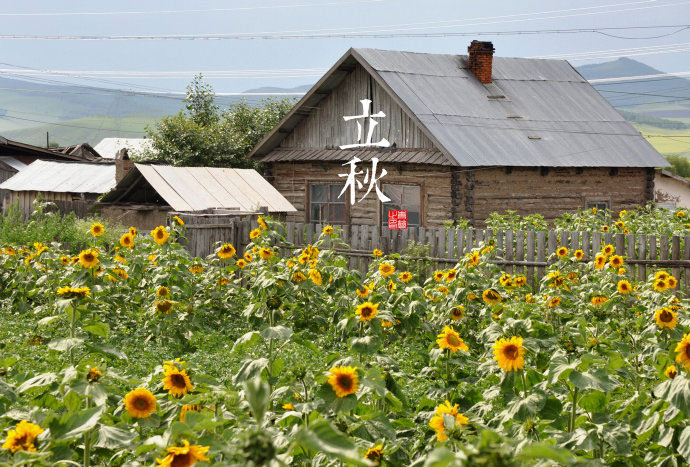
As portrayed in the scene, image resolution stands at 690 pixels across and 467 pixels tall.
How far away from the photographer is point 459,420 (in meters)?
2.89

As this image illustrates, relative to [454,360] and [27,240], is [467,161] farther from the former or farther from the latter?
[454,360]

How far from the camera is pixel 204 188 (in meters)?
16.4

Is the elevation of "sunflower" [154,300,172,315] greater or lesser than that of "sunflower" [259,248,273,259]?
lesser

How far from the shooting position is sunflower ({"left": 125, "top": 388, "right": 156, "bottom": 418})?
123 inches

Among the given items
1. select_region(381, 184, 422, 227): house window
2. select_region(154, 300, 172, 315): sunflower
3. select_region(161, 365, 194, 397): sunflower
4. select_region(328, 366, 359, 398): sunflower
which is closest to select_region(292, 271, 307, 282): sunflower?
select_region(154, 300, 172, 315): sunflower

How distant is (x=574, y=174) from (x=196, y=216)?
11115 millimetres

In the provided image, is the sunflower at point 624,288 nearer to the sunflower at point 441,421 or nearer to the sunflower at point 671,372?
the sunflower at point 671,372

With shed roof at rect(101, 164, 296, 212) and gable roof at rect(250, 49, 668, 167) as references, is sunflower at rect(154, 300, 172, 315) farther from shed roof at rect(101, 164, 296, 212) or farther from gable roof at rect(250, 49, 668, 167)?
gable roof at rect(250, 49, 668, 167)

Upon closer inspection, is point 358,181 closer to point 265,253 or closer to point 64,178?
point 265,253

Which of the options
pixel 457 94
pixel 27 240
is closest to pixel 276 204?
pixel 27 240

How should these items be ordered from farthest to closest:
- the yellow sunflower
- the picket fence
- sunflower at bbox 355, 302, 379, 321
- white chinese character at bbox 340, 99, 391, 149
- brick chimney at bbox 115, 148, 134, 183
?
brick chimney at bbox 115, 148, 134, 183 → white chinese character at bbox 340, 99, 391, 149 → the picket fence → the yellow sunflower → sunflower at bbox 355, 302, 379, 321

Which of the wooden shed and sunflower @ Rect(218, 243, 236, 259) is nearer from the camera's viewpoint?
sunflower @ Rect(218, 243, 236, 259)

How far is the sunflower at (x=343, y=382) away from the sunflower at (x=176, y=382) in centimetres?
61

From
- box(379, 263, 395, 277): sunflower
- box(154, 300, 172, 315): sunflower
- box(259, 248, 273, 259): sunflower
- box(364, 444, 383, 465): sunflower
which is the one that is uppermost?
box(259, 248, 273, 259): sunflower
